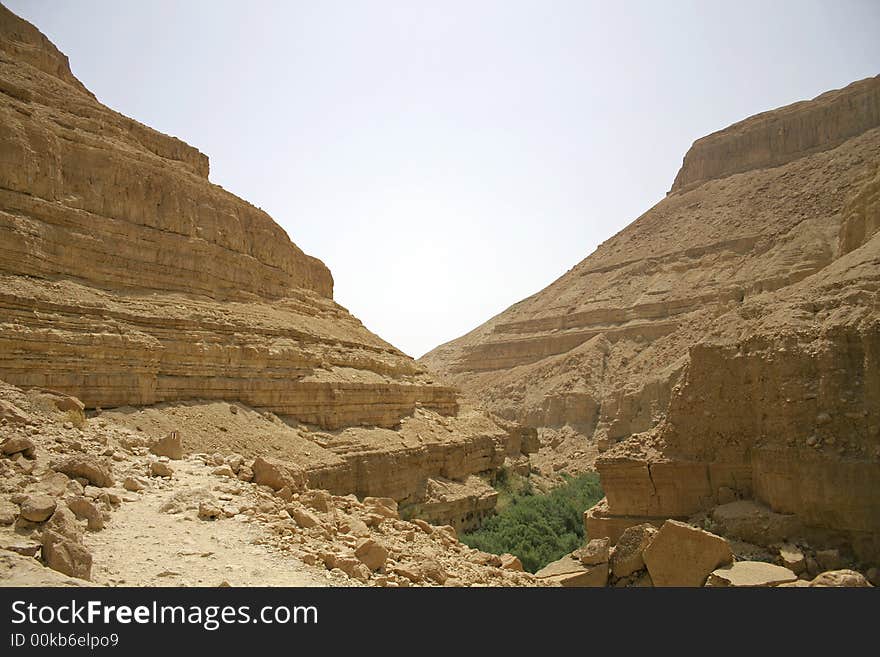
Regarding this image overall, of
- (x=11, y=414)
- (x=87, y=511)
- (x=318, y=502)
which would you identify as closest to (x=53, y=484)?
(x=87, y=511)

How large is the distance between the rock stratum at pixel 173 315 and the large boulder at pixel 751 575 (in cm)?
669

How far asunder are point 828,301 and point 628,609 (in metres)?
7.35

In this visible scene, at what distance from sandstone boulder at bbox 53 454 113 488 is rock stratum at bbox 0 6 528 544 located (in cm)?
388

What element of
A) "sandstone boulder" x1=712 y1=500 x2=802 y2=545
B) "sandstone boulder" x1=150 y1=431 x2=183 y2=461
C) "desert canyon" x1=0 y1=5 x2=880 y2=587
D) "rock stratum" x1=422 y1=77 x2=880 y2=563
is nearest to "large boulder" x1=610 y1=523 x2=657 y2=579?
"desert canyon" x1=0 y1=5 x2=880 y2=587

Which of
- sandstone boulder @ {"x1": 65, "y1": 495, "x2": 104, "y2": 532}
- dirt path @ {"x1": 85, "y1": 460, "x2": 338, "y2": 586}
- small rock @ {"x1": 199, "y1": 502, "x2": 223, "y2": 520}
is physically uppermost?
sandstone boulder @ {"x1": 65, "y1": 495, "x2": 104, "y2": 532}

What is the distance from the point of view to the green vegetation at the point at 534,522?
1681 cm

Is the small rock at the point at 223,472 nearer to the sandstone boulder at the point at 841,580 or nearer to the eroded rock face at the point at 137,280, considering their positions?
the eroded rock face at the point at 137,280

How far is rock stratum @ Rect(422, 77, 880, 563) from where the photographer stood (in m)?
9.82

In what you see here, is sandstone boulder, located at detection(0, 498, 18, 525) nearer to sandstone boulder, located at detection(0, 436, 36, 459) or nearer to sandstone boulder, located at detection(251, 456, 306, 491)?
sandstone boulder, located at detection(0, 436, 36, 459)

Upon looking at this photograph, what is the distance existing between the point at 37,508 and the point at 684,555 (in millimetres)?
7878

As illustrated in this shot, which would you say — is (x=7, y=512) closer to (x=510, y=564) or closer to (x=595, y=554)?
(x=510, y=564)

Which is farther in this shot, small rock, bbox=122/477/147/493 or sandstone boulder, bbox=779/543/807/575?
sandstone boulder, bbox=779/543/807/575

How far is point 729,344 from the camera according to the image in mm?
11594

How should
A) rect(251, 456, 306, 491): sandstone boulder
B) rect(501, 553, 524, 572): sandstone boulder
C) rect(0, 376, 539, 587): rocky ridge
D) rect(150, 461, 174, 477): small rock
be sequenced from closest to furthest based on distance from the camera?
1. rect(0, 376, 539, 587): rocky ridge
2. rect(150, 461, 174, 477): small rock
3. rect(501, 553, 524, 572): sandstone boulder
4. rect(251, 456, 306, 491): sandstone boulder
